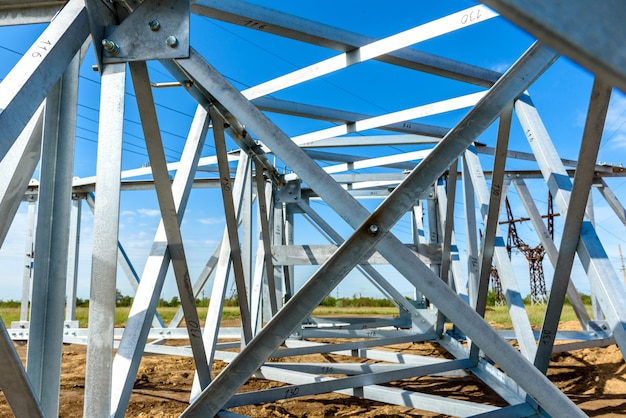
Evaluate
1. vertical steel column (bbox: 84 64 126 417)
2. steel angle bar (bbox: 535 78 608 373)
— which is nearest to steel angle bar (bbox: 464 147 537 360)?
steel angle bar (bbox: 535 78 608 373)

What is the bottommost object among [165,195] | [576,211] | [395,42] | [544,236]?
[576,211]

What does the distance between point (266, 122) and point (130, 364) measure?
1.69m

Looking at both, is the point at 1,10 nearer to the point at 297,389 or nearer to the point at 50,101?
the point at 50,101

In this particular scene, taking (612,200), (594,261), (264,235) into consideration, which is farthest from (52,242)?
(612,200)

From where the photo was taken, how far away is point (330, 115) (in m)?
6.36

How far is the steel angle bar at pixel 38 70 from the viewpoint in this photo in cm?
181

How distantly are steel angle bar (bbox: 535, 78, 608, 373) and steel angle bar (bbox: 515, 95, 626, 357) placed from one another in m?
0.12

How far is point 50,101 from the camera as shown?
7.88 ft

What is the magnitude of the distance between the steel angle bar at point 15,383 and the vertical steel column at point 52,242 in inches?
16.3

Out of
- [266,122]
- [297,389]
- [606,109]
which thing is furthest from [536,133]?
[297,389]

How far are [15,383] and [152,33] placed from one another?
1.77m

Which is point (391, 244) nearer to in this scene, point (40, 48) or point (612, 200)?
point (40, 48)

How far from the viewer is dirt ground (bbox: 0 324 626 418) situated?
5.53 metres

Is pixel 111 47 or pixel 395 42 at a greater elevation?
pixel 395 42
